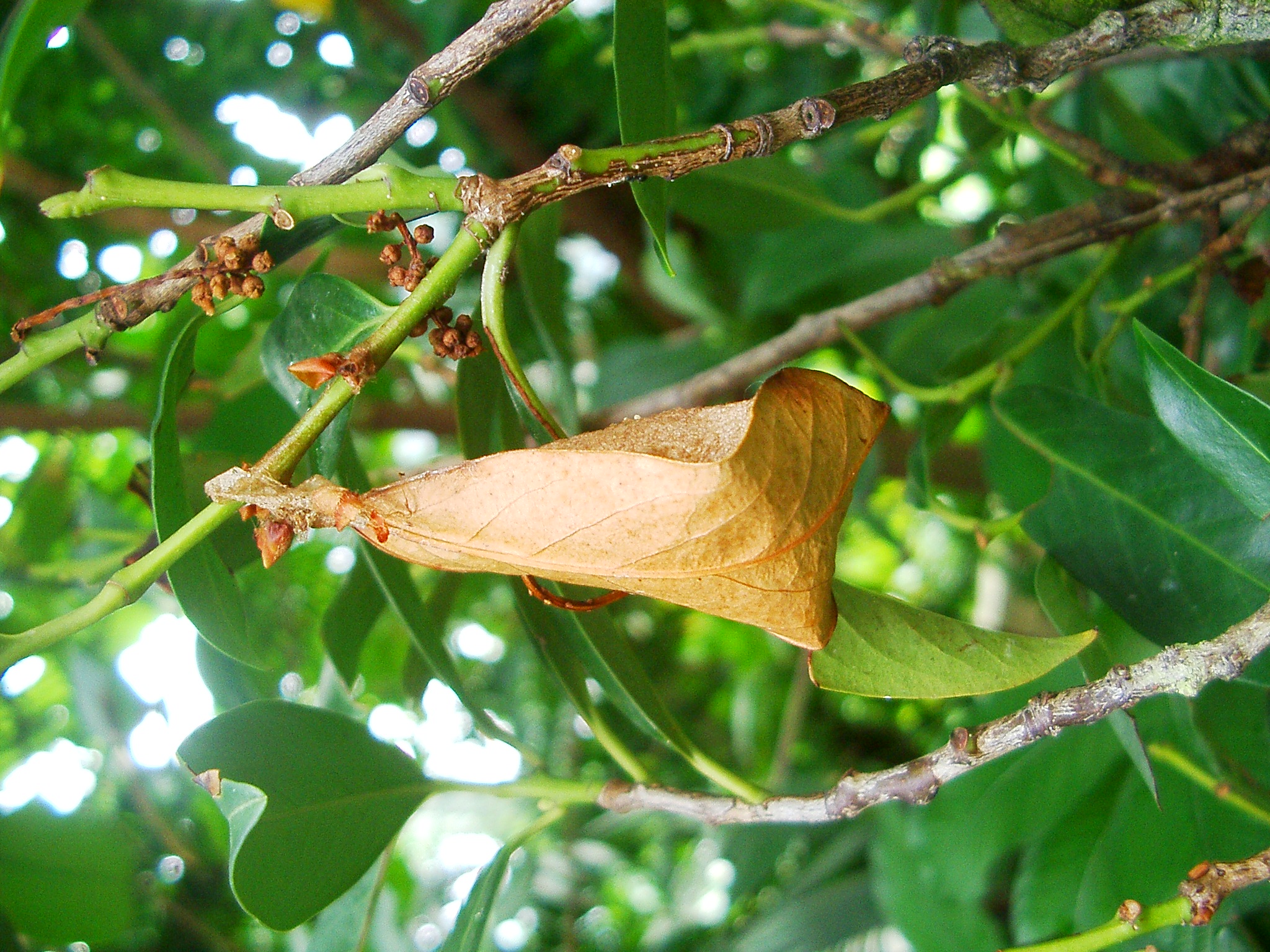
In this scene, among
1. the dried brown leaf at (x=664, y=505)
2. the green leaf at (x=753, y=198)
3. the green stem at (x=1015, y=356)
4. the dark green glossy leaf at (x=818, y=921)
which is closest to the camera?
the dried brown leaf at (x=664, y=505)

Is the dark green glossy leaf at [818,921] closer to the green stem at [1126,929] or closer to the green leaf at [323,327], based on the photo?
the green stem at [1126,929]

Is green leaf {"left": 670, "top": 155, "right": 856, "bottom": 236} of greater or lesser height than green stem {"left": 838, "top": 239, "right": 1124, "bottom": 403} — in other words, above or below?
above

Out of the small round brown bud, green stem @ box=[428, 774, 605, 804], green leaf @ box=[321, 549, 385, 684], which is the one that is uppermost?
the small round brown bud

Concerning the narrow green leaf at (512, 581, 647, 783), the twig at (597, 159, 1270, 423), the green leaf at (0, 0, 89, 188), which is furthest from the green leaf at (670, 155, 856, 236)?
the green leaf at (0, 0, 89, 188)

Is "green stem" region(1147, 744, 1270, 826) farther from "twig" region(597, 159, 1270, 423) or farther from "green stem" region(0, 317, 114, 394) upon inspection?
"green stem" region(0, 317, 114, 394)

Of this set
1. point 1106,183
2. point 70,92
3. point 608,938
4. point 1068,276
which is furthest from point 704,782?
point 70,92

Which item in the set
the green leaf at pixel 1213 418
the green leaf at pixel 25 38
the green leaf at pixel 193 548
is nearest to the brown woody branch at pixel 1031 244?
the green leaf at pixel 1213 418
